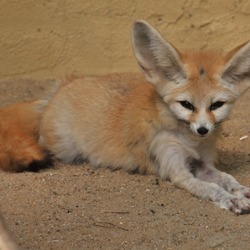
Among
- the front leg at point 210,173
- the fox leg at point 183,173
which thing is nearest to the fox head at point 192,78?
the fox leg at point 183,173

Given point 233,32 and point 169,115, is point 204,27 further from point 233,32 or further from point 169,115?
point 169,115

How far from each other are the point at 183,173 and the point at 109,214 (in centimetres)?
68

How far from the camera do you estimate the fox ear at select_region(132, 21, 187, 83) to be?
4039 mm

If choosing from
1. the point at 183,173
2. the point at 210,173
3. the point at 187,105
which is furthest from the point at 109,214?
the point at 210,173

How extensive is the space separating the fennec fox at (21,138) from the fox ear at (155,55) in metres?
0.85

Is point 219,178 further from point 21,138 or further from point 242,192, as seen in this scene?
point 21,138

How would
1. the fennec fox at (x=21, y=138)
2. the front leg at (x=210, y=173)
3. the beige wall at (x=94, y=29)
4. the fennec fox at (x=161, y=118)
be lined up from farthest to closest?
the beige wall at (x=94, y=29) < the fennec fox at (x=21, y=138) < the front leg at (x=210, y=173) < the fennec fox at (x=161, y=118)

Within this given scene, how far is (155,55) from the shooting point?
4.10m

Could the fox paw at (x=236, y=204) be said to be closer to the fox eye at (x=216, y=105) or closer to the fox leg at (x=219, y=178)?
the fox leg at (x=219, y=178)

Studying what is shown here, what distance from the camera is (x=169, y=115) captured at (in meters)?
4.16

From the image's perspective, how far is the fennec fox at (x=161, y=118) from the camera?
3982mm

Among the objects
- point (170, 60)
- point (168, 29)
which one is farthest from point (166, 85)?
point (168, 29)

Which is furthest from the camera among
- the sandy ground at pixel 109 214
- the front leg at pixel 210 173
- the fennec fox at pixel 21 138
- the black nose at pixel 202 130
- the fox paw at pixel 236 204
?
the fennec fox at pixel 21 138

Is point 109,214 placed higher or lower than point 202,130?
lower
